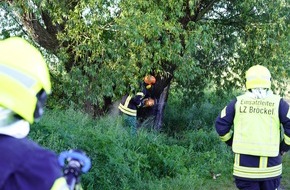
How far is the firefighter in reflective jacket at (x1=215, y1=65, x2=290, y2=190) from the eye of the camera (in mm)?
4035

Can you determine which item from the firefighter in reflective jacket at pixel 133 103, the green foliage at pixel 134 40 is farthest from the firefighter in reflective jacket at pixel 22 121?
the firefighter in reflective jacket at pixel 133 103

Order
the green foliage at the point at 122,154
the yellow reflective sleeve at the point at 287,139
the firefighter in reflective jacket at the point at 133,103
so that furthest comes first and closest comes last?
the firefighter in reflective jacket at the point at 133,103, the green foliage at the point at 122,154, the yellow reflective sleeve at the point at 287,139

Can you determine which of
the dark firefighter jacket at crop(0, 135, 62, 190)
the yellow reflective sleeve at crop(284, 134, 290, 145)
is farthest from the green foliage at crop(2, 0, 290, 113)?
the dark firefighter jacket at crop(0, 135, 62, 190)

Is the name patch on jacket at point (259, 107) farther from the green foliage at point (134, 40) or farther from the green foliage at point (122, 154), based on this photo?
the green foliage at point (134, 40)

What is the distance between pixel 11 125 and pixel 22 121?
41mm

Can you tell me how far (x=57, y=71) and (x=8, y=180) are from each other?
740 centimetres

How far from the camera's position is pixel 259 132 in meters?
4.03

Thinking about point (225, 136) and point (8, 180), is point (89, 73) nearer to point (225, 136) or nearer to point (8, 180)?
point (225, 136)

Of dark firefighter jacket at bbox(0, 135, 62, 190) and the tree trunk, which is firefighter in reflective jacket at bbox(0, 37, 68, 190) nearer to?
dark firefighter jacket at bbox(0, 135, 62, 190)

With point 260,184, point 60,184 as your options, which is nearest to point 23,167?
point 60,184

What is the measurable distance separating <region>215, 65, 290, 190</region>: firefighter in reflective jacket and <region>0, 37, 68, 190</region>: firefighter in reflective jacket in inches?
107

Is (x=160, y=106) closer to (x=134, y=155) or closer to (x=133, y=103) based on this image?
(x=133, y=103)

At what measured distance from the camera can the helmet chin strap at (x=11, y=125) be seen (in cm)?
159

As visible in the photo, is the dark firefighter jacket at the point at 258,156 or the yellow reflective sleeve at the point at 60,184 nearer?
the yellow reflective sleeve at the point at 60,184
